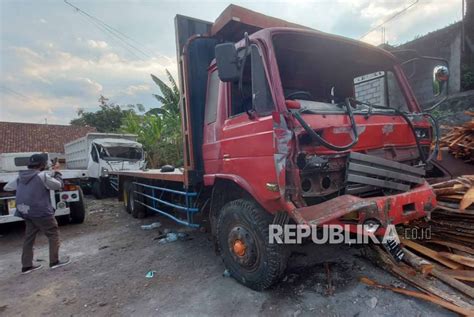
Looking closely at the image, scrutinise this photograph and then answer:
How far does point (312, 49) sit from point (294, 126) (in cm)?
120

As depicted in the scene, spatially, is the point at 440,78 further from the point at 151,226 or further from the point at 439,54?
the point at 439,54

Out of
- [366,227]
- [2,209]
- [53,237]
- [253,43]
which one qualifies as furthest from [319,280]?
[2,209]

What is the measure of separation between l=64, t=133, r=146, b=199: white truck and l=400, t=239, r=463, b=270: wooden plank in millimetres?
9538

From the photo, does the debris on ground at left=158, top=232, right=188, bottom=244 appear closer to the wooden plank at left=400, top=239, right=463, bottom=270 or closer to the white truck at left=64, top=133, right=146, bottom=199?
the wooden plank at left=400, top=239, right=463, bottom=270

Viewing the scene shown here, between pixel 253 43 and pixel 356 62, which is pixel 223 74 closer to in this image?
pixel 253 43

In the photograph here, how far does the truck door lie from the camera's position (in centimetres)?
241

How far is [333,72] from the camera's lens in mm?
3428

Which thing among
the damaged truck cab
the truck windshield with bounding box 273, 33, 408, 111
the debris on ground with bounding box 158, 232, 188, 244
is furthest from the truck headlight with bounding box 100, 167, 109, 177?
the truck windshield with bounding box 273, 33, 408, 111

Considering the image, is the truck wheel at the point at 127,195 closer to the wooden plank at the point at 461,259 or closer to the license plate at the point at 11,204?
the license plate at the point at 11,204

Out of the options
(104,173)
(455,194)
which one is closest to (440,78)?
(455,194)

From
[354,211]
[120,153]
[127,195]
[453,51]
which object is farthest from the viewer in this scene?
[120,153]

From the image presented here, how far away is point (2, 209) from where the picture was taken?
5.25m

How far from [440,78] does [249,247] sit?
8.95ft

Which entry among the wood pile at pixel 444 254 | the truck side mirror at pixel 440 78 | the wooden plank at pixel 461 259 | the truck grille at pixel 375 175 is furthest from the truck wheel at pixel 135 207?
the truck side mirror at pixel 440 78
